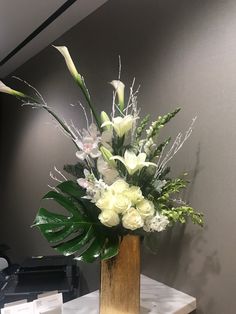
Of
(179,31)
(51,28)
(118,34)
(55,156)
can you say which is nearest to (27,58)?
(51,28)

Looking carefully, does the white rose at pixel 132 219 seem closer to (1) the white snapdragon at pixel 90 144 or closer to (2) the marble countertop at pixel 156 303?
(1) the white snapdragon at pixel 90 144

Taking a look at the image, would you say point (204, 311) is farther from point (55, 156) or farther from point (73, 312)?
point (55, 156)

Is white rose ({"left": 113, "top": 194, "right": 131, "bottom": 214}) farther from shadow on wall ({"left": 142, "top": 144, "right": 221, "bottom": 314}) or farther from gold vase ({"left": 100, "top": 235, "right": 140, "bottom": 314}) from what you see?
shadow on wall ({"left": 142, "top": 144, "right": 221, "bottom": 314})

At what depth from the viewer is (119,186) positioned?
2.89 ft

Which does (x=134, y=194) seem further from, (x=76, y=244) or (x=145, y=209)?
(x=76, y=244)

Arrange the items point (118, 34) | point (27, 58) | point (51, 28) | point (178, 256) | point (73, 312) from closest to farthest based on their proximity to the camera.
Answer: point (73, 312)
point (178, 256)
point (118, 34)
point (51, 28)
point (27, 58)

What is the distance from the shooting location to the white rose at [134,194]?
34.6 inches

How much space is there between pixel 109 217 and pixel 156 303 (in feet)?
1.69

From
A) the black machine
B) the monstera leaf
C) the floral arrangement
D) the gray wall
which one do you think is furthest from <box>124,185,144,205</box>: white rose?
the black machine

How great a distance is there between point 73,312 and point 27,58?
242 centimetres

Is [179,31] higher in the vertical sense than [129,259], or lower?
higher

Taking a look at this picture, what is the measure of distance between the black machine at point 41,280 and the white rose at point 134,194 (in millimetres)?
783

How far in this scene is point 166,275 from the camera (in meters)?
1.29

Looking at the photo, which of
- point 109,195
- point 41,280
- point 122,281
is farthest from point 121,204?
point 41,280
